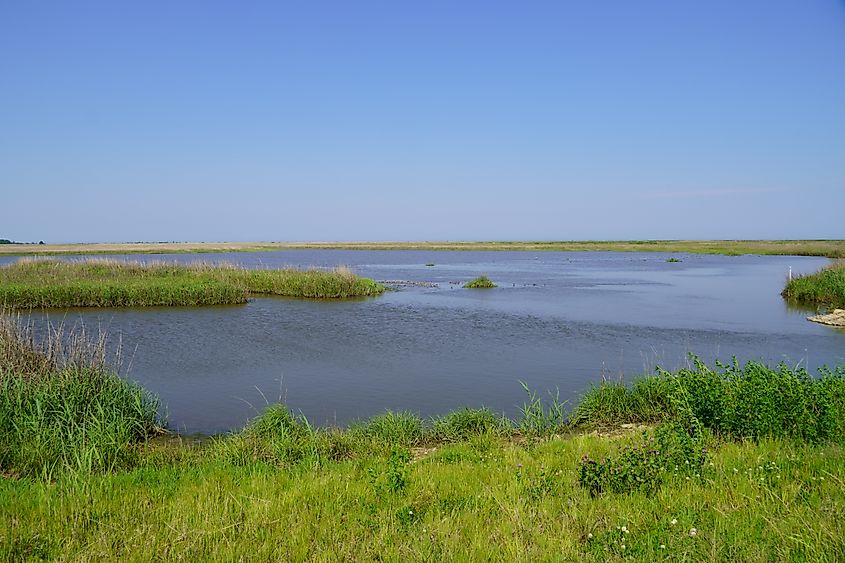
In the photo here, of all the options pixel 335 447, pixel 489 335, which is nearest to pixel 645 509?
pixel 335 447

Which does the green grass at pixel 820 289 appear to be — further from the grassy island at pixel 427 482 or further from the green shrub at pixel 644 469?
the green shrub at pixel 644 469

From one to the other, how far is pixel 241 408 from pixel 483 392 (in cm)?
462

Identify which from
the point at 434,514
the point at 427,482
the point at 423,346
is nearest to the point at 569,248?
the point at 423,346

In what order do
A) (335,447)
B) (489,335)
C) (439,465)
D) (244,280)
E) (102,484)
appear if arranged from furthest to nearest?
(244,280) < (489,335) < (335,447) < (439,465) < (102,484)

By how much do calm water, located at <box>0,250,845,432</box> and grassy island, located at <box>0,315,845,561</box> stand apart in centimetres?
217

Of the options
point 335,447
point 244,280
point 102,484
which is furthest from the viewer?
point 244,280

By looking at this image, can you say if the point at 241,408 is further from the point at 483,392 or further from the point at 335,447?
the point at 483,392

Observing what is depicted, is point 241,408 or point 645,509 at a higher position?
point 645,509

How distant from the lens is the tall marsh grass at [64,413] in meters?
6.86

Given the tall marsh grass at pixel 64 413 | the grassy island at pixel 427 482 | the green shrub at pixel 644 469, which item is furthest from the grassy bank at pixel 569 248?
the tall marsh grass at pixel 64 413

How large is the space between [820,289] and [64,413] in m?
29.8

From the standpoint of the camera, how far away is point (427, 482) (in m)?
5.96

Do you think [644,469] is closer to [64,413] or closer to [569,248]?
[64,413]

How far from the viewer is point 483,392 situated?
12.1 metres
